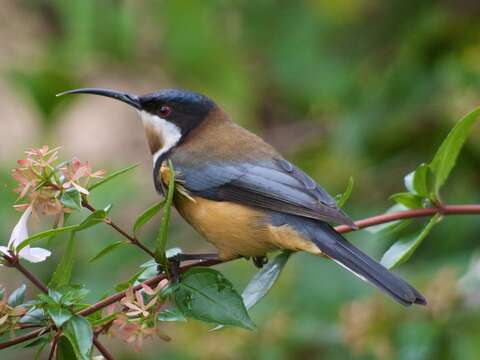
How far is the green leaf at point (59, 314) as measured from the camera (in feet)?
9.19

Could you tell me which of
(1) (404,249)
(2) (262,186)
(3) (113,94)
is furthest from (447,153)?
(3) (113,94)

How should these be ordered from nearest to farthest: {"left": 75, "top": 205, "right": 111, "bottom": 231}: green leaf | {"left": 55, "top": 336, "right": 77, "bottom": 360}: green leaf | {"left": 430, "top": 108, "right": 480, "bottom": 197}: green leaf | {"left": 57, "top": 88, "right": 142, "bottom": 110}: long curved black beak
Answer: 1. {"left": 75, "top": 205, "right": 111, "bottom": 231}: green leaf
2. {"left": 55, "top": 336, "right": 77, "bottom": 360}: green leaf
3. {"left": 430, "top": 108, "right": 480, "bottom": 197}: green leaf
4. {"left": 57, "top": 88, "right": 142, "bottom": 110}: long curved black beak

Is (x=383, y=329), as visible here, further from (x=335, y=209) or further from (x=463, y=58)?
(x=463, y=58)

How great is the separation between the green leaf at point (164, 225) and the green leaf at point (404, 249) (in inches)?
35.8

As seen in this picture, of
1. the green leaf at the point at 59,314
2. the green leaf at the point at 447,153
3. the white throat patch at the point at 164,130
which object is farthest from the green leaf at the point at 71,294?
the white throat patch at the point at 164,130

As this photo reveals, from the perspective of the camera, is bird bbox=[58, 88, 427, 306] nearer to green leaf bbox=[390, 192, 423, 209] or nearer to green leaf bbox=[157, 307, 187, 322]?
green leaf bbox=[390, 192, 423, 209]

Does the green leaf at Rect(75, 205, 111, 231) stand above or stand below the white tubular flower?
above

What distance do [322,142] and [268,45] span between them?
842mm

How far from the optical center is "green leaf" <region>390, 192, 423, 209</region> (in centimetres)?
357

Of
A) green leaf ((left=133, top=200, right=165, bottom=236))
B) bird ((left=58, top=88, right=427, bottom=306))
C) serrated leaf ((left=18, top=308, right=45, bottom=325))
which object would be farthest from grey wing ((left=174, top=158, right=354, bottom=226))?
serrated leaf ((left=18, top=308, right=45, bottom=325))

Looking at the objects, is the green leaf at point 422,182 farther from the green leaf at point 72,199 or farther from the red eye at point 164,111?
the red eye at point 164,111

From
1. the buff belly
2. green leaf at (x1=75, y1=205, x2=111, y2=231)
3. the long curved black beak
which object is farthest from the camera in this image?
the long curved black beak

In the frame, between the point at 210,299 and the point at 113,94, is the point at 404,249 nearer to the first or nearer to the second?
the point at 210,299

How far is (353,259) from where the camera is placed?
11.8 ft
